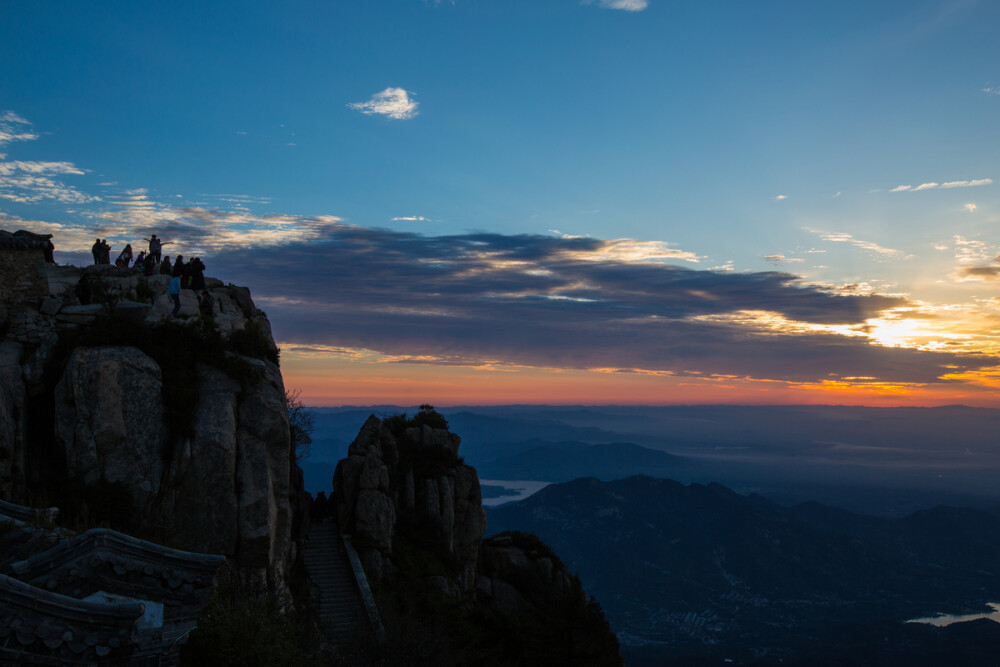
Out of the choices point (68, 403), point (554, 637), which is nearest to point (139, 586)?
point (68, 403)

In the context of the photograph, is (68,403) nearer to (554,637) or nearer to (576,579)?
(554,637)

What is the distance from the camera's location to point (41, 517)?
20188mm

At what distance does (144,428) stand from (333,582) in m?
14.0

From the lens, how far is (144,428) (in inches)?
1034

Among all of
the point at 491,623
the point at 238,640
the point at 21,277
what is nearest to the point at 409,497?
the point at 491,623

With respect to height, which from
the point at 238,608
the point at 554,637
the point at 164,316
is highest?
the point at 164,316

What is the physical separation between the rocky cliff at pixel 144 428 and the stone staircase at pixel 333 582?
3522 millimetres

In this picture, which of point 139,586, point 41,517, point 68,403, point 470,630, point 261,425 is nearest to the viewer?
point 139,586

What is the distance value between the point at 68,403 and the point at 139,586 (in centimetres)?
1323

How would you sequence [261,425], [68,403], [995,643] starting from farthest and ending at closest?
[995,643]
[261,425]
[68,403]

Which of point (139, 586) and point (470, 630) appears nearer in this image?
point (139, 586)

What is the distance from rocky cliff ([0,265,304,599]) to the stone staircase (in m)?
3.52

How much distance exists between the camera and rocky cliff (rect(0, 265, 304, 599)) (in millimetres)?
25156

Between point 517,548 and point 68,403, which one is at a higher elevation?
point 68,403
